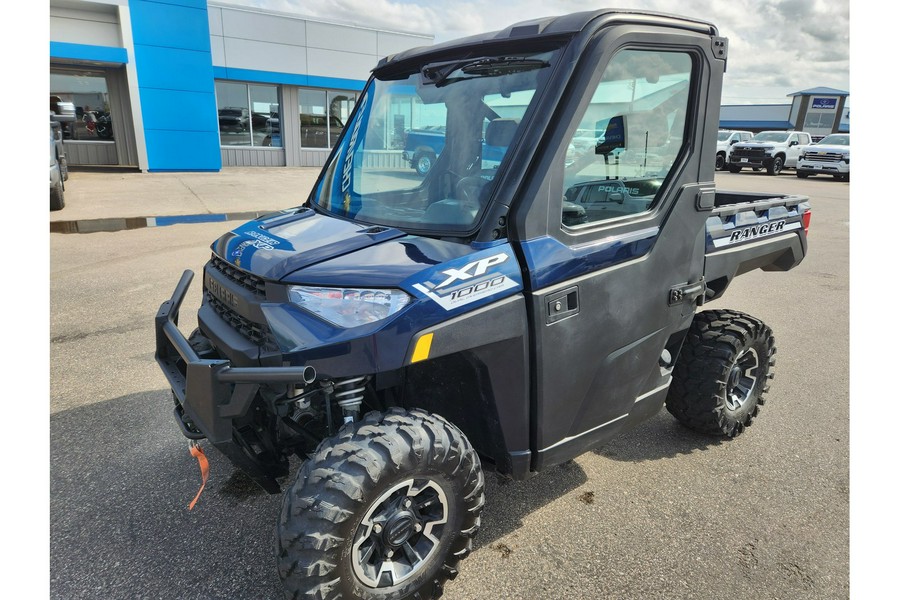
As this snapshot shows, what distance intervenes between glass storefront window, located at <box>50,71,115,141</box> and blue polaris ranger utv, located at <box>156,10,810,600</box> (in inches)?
741

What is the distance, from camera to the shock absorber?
223 cm

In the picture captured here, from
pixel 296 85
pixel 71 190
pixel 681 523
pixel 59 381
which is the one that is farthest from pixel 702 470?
pixel 296 85

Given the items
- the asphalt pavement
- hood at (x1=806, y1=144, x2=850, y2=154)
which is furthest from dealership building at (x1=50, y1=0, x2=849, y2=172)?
hood at (x1=806, y1=144, x2=850, y2=154)

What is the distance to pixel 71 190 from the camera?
1340cm

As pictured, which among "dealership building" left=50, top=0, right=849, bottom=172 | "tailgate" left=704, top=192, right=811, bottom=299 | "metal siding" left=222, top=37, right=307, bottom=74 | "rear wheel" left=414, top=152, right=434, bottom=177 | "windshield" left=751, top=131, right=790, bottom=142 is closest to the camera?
"rear wheel" left=414, top=152, right=434, bottom=177

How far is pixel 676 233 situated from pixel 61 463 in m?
3.60

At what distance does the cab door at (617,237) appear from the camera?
2332 millimetres

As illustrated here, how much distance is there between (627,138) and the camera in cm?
264

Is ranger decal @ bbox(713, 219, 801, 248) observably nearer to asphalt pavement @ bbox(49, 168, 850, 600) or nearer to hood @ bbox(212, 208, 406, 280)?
asphalt pavement @ bbox(49, 168, 850, 600)

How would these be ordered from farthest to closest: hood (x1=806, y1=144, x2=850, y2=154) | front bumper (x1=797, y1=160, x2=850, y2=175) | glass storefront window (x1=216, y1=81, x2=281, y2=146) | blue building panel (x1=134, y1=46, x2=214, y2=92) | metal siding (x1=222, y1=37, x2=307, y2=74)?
front bumper (x1=797, y1=160, x2=850, y2=175), hood (x1=806, y1=144, x2=850, y2=154), glass storefront window (x1=216, y1=81, x2=281, y2=146), metal siding (x1=222, y1=37, x2=307, y2=74), blue building panel (x1=134, y1=46, x2=214, y2=92)

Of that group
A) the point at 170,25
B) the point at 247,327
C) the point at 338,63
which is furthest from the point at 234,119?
the point at 247,327

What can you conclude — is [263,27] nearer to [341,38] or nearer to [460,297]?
[341,38]

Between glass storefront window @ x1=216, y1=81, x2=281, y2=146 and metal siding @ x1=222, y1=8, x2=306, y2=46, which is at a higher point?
metal siding @ x1=222, y1=8, x2=306, y2=46

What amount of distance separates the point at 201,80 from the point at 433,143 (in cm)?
1853
